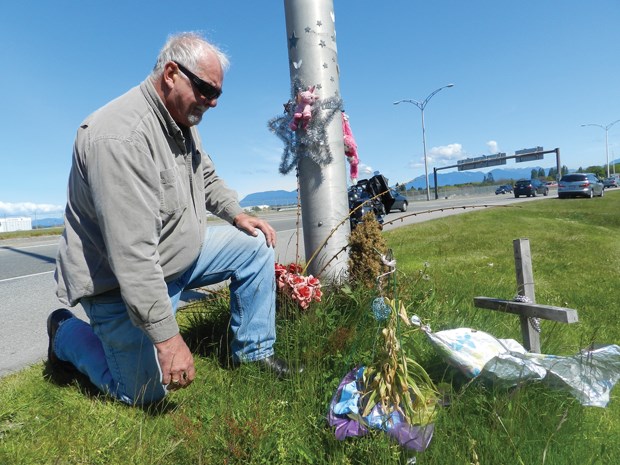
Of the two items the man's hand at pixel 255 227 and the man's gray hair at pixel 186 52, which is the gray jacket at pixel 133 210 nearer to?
the man's gray hair at pixel 186 52

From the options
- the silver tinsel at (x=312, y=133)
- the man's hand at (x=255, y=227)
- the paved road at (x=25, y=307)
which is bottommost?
the paved road at (x=25, y=307)

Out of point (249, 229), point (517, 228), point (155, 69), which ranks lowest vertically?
point (517, 228)

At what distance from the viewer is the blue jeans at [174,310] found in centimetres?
198

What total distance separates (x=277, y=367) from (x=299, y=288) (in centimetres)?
51

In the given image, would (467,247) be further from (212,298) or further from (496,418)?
(496,418)

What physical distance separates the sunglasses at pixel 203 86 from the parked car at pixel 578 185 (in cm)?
2937

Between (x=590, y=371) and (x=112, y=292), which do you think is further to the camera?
(x=112, y=292)

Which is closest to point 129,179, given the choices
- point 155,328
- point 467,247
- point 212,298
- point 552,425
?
point 155,328

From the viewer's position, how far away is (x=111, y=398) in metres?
2.12

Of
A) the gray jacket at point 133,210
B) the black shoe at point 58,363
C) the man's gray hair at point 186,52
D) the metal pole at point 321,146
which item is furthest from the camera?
the metal pole at point 321,146

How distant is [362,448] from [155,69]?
5.73ft

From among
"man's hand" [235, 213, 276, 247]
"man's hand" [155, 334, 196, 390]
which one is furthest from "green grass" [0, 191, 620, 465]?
"man's hand" [235, 213, 276, 247]

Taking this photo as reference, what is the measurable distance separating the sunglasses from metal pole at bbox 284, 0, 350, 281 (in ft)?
3.98

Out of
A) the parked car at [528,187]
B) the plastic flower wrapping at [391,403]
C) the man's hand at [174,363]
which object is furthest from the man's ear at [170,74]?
the parked car at [528,187]
